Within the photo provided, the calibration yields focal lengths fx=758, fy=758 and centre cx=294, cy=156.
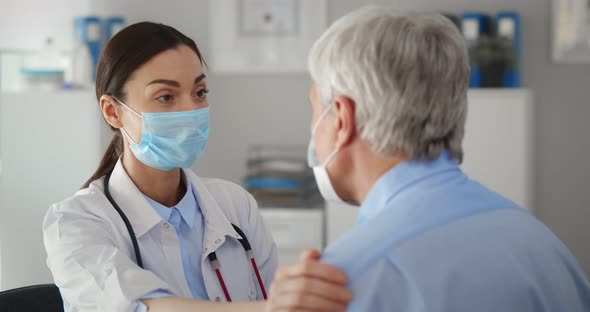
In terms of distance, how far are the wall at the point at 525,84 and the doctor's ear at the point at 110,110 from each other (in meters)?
2.52

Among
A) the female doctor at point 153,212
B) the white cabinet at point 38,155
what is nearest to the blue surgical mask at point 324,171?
the female doctor at point 153,212

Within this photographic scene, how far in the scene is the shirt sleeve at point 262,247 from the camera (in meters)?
1.89

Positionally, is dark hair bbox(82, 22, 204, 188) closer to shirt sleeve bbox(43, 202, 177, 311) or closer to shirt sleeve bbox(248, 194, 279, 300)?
shirt sleeve bbox(43, 202, 177, 311)

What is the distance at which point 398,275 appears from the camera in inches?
40.4

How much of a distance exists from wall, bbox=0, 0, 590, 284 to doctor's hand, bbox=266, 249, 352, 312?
127 inches

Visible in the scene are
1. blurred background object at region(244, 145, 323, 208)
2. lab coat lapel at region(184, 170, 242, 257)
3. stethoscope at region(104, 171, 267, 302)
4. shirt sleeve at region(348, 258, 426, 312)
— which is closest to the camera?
shirt sleeve at region(348, 258, 426, 312)

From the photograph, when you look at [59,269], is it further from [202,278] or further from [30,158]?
[30,158]

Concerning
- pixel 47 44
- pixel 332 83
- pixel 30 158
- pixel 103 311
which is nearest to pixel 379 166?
pixel 332 83

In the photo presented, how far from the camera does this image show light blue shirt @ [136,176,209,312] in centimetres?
172

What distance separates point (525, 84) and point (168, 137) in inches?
112

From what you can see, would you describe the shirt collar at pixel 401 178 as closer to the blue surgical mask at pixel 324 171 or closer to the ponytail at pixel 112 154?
the blue surgical mask at pixel 324 171

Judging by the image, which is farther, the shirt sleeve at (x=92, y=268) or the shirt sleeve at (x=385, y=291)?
the shirt sleeve at (x=92, y=268)

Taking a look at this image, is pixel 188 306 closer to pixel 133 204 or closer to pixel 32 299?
pixel 133 204

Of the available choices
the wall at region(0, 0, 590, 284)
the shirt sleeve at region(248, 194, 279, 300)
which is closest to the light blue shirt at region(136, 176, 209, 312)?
the shirt sleeve at region(248, 194, 279, 300)
